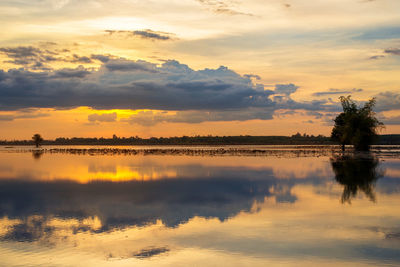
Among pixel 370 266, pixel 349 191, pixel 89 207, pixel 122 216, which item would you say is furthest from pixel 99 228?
pixel 349 191

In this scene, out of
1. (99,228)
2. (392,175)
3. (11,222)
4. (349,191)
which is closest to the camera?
(99,228)

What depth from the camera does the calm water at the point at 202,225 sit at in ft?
40.1

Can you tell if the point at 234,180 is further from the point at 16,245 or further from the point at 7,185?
the point at 16,245

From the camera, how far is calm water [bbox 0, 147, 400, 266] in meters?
12.2

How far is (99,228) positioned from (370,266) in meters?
9.32

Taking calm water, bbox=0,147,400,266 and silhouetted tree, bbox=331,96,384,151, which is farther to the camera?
silhouetted tree, bbox=331,96,384,151

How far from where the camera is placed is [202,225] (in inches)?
648

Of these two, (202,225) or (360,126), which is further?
(360,126)

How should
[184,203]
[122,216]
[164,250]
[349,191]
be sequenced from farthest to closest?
[349,191]
[184,203]
[122,216]
[164,250]

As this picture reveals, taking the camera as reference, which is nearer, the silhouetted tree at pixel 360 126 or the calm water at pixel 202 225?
the calm water at pixel 202 225

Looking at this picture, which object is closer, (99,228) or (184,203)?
(99,228)

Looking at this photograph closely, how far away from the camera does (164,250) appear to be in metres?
12.9

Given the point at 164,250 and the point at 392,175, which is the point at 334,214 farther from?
the point at 392,175

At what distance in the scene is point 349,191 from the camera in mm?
25953
